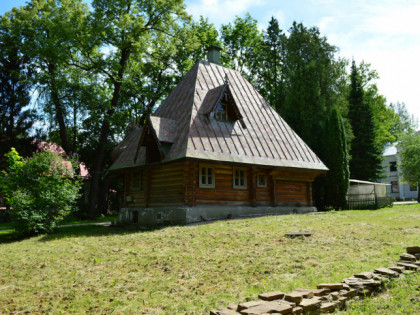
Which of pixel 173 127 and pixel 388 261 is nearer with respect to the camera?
pixel 388 261

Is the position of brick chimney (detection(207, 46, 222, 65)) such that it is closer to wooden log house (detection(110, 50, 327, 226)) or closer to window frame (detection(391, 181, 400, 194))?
wooden log house (detection(110, 50, 327, 226))

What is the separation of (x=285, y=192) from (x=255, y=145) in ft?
13.1

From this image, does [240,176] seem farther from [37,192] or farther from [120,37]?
[120,37]

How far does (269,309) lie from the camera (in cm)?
469

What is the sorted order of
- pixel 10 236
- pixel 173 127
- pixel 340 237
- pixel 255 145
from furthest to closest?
pixel 255 145 < pixel 173 127 < pixel 10 236 < pixel 340 237

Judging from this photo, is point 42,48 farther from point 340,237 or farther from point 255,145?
point 340,237

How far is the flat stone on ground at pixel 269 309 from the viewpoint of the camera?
15.1 feet

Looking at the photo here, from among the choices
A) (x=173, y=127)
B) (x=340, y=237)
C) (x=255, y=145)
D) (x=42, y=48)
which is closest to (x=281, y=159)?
(x=255, y=145)

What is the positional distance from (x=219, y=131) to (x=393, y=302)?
43.5 feet

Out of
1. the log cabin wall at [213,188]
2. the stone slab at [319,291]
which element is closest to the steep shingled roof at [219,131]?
the log cabin wall at [213,188]

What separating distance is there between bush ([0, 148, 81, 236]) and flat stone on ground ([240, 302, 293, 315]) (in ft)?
43.0

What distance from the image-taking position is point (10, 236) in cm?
1537

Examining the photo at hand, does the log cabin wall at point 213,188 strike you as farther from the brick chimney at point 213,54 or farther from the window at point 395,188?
the window at point 395,188

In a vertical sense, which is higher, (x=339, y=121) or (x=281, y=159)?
(x=339, y=121)
